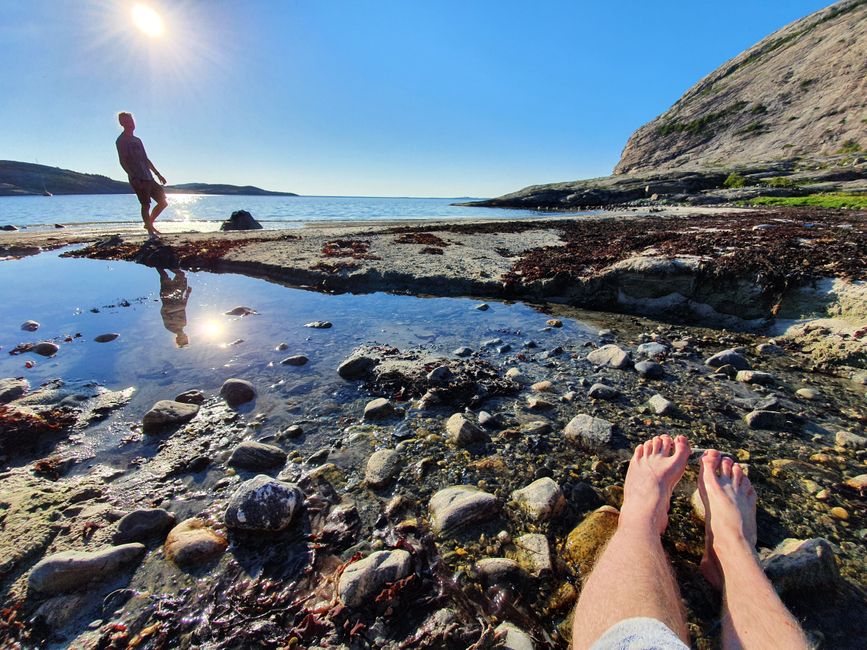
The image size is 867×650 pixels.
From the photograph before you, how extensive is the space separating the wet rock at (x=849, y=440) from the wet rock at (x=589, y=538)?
2.32 metres

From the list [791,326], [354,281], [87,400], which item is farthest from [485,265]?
[87,400]

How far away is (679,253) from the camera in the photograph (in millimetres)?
7617

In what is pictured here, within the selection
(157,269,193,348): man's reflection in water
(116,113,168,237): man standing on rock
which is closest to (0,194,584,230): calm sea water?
(116,113,168,237): man standing on rock

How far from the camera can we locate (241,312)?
275 inches

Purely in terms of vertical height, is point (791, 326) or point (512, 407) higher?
point (791, 326)

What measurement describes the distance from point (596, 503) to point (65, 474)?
4.18 metres

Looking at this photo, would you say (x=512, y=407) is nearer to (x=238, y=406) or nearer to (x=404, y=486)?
(x=404, y=486)

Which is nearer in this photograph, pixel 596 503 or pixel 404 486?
pixel 596 503

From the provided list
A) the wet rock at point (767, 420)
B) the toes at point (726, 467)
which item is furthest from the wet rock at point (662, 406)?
the toes at point (726, 467)

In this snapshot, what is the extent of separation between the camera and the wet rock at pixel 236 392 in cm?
403

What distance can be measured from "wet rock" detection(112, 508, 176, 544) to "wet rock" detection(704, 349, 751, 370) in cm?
586

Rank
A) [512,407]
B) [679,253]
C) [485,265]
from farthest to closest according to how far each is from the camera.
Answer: [485,265]
[679,253]
[512,407]

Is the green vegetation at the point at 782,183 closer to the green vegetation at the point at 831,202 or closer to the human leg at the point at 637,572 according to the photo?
the green vegetation at the point at 831,202

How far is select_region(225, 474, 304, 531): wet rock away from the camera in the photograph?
238 centimetres
